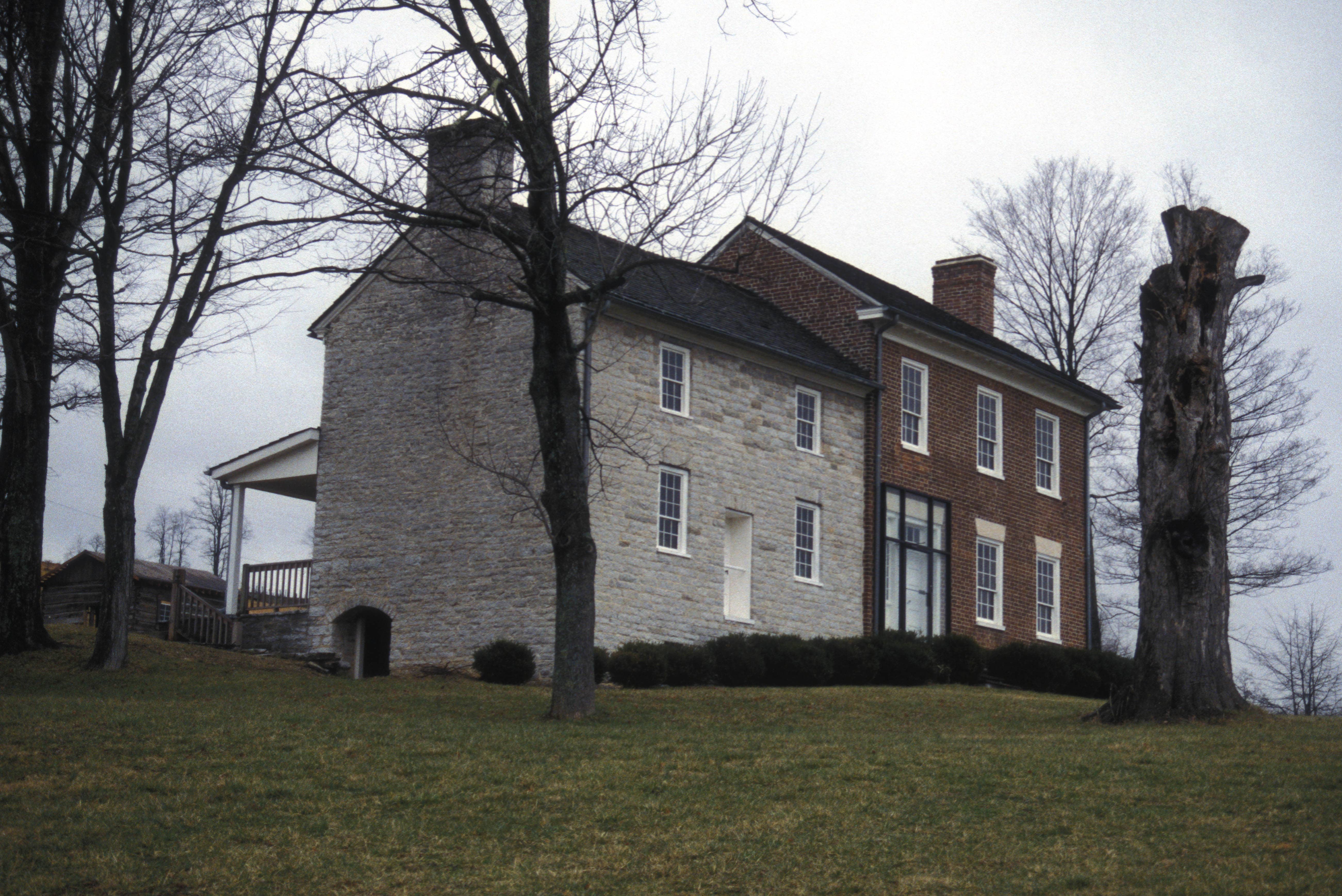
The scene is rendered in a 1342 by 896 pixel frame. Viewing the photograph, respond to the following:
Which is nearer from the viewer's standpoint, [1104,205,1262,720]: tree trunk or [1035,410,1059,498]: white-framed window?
[1104,205,1262,720]: tree trunk

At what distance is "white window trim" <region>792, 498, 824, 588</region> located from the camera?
27.1 metres

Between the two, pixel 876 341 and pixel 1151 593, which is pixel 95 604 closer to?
pixel 876 341

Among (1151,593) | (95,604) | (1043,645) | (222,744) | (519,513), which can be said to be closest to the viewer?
(222,744)

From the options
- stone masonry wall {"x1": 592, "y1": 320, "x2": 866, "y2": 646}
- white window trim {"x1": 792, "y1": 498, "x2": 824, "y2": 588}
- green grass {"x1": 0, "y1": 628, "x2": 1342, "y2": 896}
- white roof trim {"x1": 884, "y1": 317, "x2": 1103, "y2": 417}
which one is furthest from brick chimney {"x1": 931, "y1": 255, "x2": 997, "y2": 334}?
green grass {"x1": 0, "y1": 628, "x2": 1342, "y2": 896}

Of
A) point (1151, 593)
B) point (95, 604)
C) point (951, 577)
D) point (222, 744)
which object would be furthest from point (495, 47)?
point (95, 604)

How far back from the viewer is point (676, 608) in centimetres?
2470

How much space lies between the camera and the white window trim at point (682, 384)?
82.6 ft

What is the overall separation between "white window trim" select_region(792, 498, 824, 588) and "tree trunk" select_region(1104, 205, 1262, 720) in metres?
10.5

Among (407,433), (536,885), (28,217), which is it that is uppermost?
(28,217)

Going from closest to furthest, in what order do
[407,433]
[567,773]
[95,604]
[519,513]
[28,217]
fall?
1. [567,773]
2. [28,217]
3. [519,513]
4. [407,433]
5. [95,604]

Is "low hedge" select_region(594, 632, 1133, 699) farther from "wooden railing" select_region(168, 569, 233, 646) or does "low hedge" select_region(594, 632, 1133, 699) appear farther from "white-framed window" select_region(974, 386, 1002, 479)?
"wooden railing" select_region(168, 569, 233, 646)

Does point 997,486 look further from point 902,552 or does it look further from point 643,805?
point 643,805

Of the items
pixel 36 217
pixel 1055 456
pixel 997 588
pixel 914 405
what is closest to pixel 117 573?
pixel 36 217

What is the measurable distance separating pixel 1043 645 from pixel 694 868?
20309 mm
